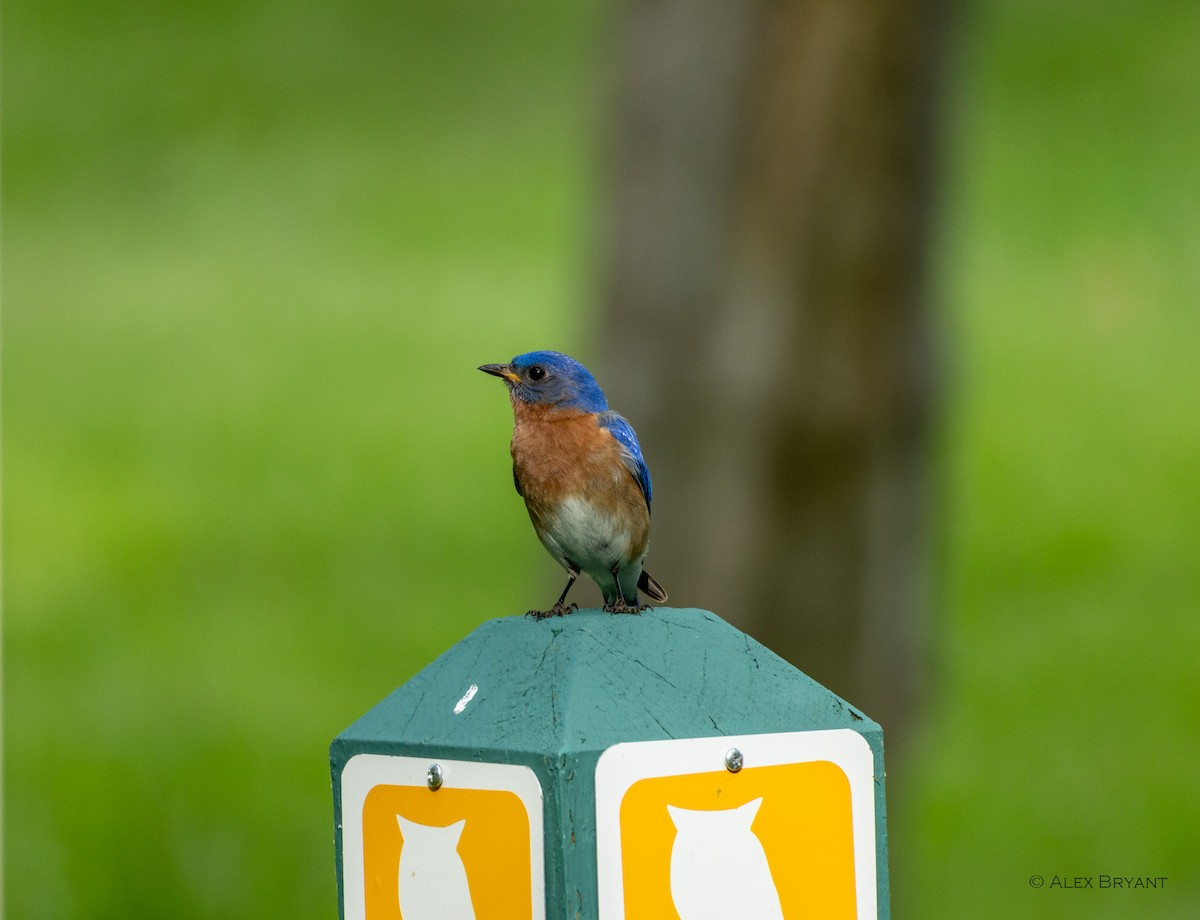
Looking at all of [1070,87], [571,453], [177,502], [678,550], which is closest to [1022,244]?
[1070,87]

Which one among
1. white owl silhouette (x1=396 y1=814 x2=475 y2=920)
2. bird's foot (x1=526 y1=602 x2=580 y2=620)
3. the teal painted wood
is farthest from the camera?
bird's foot (x1=526 y1=602 x2=580 y2=620)

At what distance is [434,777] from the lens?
2199 mm

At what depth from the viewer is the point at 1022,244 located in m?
15.9

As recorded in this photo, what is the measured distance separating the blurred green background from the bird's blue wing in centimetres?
308

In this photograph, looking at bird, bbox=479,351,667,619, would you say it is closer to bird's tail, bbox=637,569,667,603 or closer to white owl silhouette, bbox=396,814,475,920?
bird's tail, bbox=637,569,667,603

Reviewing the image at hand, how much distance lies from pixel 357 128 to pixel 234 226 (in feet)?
13.9

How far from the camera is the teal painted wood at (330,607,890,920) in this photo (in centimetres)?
204

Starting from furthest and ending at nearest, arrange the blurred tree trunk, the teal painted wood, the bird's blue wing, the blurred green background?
the blurred green background → the blurred tree trunk → the bird's blue wing → the teal painted wood

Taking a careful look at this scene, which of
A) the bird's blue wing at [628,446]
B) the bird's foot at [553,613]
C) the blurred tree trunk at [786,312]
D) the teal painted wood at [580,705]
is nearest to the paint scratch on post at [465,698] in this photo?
the teal painted wood at [580,705]

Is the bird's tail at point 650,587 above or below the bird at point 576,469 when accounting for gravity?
below

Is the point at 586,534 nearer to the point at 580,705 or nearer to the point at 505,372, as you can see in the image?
the point at 505,372

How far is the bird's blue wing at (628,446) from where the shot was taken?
10.2 ft

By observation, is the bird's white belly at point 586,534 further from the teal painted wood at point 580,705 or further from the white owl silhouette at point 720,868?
the white owl silhouette at point 720,868

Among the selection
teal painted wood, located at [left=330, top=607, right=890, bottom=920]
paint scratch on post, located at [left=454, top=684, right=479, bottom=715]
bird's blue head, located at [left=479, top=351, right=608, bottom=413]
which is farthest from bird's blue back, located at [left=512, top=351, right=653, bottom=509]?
paint scratch on post, located at [left=454, top=684, right=479, bottom=715]
